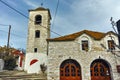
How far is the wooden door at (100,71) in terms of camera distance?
17125 mm

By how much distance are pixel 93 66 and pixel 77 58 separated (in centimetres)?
200

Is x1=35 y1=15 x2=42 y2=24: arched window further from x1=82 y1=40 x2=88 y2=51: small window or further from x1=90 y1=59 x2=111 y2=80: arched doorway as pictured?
x1=90 y1=59 x2=111 y2=80: arched doorway

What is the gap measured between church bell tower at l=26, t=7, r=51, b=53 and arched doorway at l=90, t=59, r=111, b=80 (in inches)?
366

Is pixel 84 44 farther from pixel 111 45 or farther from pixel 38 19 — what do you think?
pixel 38 19

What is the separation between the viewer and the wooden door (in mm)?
17125

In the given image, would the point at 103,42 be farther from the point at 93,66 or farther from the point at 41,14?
the point at 41,14

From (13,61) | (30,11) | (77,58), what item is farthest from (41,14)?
(77,58)

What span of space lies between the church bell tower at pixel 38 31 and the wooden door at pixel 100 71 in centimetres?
938

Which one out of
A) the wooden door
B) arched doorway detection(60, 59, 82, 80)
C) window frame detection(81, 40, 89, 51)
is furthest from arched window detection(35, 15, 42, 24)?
the wooden door

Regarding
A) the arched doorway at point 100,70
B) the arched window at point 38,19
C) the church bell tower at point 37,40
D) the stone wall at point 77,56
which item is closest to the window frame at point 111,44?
the stone wall at point 77,56

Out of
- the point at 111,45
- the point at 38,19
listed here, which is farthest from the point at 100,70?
the point at 38,19

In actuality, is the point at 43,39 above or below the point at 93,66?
above

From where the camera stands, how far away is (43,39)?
997 inches

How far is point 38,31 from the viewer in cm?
2608
